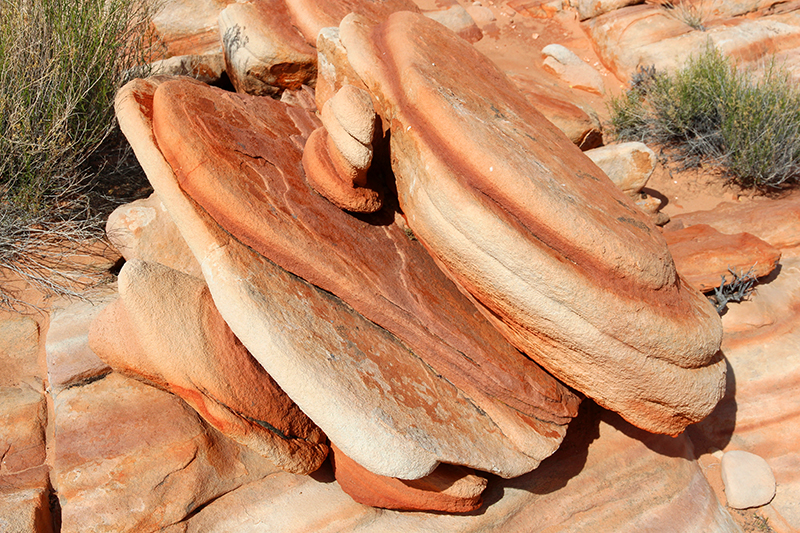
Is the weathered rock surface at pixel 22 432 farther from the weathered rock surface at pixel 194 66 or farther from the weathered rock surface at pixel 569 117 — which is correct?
the weathered rock surface at pixel 569 117

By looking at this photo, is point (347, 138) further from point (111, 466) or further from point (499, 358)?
point (111, 466)

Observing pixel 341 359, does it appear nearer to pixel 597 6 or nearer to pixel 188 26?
pixel 188 26

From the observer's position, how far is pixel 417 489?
229 cm

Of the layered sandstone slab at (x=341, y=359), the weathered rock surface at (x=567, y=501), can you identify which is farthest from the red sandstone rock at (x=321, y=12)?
the weathered rock surface at (x=567, y=501)

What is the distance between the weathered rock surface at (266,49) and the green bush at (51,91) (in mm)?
786

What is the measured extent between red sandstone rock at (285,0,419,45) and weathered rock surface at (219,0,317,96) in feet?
0.22

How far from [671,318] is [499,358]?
0.69m

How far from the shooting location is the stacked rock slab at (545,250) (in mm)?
2016

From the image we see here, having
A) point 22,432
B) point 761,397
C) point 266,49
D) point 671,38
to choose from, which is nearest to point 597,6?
point 671,38

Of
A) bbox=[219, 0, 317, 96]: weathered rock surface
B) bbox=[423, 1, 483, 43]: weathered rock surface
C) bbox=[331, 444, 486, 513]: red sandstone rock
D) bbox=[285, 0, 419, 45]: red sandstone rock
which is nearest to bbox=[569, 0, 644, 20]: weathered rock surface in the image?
bbox=[423, 1, 483, 43]: weathered rock surface

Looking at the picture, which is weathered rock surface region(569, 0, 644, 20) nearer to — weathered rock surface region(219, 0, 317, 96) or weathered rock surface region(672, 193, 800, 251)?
weathered rock surface region(672, 193, 800, 251)

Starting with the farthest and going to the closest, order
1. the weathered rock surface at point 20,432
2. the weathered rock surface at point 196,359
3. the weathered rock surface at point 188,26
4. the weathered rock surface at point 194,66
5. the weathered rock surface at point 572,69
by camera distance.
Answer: the weathered rock surface at point 572,69 < the weathered rock surface at point 188,26 < the weathered rock surface at point 194,66 < the weathered rock surface at point 20,432 < the weathered rock surface at point 196,359

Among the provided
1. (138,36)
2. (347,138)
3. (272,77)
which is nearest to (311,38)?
(272,77)

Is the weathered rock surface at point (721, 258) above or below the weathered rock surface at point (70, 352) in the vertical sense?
below
